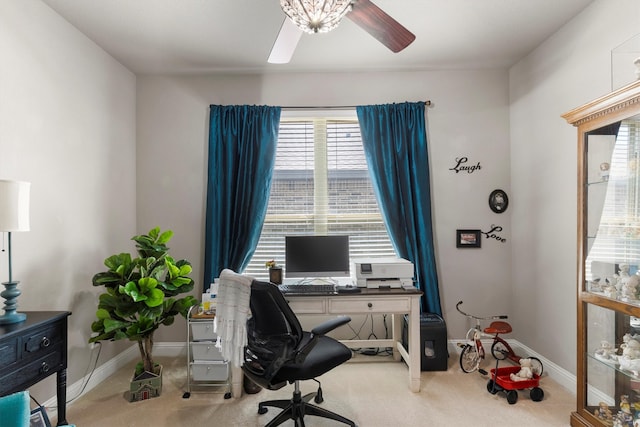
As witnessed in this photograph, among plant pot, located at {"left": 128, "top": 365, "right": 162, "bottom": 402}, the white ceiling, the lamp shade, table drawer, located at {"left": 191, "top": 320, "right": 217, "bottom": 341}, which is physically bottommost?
plant pot, located at {"left": 128, "top": 365, "right": 162, "bottom": 402}

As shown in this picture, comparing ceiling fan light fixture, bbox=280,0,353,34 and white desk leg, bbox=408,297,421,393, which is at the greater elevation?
ceiling fan light fixture, bbox=280,0,353,34

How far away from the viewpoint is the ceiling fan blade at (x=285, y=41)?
6.25 feet

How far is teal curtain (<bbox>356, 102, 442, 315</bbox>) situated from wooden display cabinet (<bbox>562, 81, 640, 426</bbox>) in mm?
1284

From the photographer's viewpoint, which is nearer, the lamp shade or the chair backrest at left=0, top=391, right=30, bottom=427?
the chair backrest at left=0, top=391, right=30, bottom=427

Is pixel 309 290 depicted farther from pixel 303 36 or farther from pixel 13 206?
pixel 303 36

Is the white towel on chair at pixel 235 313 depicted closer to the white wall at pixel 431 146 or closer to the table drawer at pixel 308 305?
the table drawer at pixel 308 305

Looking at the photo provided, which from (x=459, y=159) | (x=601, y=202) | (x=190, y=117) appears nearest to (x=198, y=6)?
(x=190, y=117)

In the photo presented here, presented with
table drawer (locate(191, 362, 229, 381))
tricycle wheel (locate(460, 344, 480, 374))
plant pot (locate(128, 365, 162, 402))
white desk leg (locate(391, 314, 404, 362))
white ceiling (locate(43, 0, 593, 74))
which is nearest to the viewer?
white ceiling (locate(43, 0, 593, 74))

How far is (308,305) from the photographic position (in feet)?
8.82

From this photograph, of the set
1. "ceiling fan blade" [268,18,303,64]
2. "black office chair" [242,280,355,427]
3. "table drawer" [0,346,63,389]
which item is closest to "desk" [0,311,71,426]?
"table drawer" [0,346,63,389]

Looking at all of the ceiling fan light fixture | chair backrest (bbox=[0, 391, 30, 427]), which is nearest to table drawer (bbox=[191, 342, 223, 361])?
chair backrest (bbox=[0, 391, 30, 427])

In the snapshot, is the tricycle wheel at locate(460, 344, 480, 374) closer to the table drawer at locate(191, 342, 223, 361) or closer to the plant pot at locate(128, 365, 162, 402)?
the table drawer at locate(191, 342, 223, 361)

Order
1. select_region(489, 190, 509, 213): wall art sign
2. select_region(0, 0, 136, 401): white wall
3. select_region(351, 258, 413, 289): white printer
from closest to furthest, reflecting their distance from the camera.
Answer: select_region(0, 0, 136, 401): white wall
select_region(351, 258, 413, 289): white printer
select_region(489, 190, 509, 213): wall art sign

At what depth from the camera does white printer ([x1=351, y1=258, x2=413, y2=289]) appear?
2.85 m
